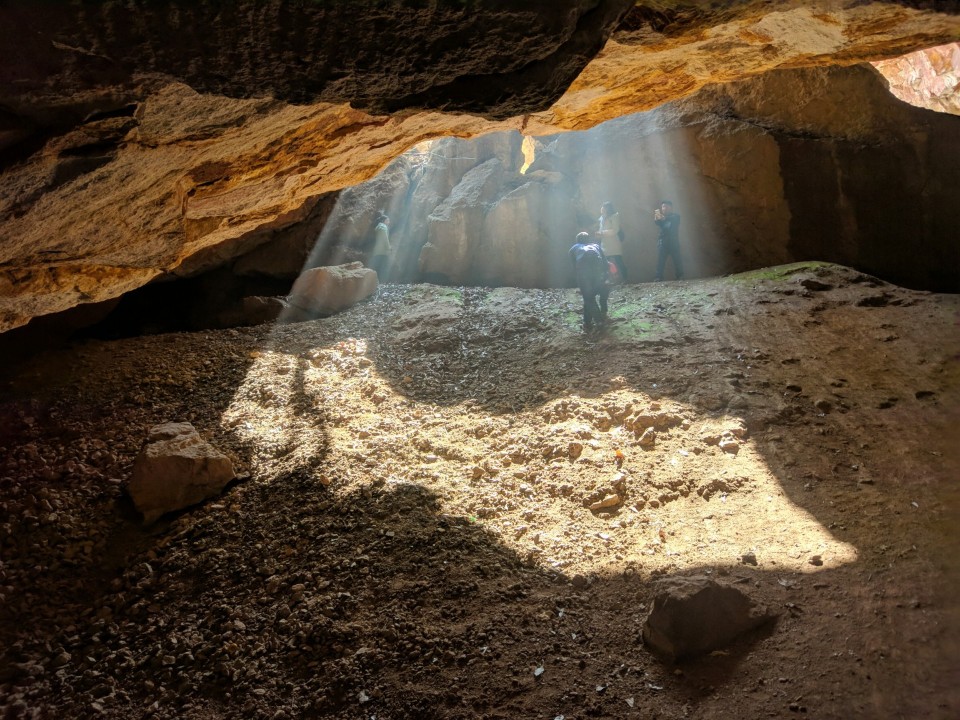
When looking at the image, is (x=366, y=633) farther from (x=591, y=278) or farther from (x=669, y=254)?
(x=669, y=254)

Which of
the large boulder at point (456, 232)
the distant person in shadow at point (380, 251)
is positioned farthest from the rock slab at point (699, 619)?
the distant person in shadow at point (380, 251)

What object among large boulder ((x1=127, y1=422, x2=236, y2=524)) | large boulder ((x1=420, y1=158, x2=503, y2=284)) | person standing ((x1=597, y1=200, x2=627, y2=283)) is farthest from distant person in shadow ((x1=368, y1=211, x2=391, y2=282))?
large boulder ((x1=127, y1=422, x2=236, y2=524))

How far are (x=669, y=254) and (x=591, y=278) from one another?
3.10 metres

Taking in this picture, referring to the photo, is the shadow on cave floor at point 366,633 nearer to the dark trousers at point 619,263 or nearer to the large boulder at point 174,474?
the large boulder at point 174,474

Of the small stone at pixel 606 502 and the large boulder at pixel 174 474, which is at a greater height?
the large boulder at pixel 174 474

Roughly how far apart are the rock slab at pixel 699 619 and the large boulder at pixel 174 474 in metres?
4.27

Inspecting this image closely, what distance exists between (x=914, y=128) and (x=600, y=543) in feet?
30.7

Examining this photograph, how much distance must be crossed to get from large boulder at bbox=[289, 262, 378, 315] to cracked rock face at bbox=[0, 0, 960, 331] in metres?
4.02

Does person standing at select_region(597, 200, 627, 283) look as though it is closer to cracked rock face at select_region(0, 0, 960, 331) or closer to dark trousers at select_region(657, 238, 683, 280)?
dark trousers at select_region(657, 238, 683, 280)

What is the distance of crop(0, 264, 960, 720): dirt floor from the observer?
12.4 feet

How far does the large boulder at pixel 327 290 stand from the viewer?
33.7 feet

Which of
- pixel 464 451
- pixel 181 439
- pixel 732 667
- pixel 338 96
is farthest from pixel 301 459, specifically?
pixel 732 667

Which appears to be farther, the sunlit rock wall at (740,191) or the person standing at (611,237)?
the person standing at (611,237)

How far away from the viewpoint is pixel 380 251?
12312 mm
